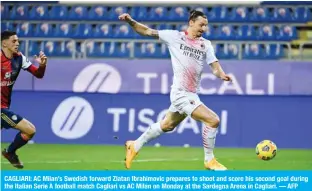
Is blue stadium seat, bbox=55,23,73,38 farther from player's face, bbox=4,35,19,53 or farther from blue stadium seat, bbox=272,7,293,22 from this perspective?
player's face, bbox=4,35,19,53

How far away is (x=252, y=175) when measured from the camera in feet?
31.1

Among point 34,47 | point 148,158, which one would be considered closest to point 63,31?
point 34,47

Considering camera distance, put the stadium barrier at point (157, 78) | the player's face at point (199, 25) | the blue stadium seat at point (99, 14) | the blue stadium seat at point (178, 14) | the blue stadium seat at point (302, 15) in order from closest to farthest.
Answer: the player's face at point (199, 25)
the stadium barrier at point (157, 78)
the blue stadium seat at point (178, 14)
the blue stadium seat at point (302, 15)
the blue stadium seat at point (99, 14)

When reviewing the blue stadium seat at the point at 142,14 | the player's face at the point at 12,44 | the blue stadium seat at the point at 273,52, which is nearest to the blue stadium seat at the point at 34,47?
the blue stadium seat at the point at 142,14

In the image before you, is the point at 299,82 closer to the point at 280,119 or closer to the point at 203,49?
the point at 280,119

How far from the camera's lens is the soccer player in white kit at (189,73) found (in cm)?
1109

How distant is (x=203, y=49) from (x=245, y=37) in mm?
11957

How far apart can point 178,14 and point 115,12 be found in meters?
2.04

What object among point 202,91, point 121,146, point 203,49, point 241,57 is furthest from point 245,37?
point 203,49

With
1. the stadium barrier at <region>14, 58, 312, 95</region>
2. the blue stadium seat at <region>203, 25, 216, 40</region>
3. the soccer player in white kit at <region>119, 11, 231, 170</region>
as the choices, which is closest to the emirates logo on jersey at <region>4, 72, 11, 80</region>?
the soccer player in white kit at <region>119, 11, 231, 170</region>

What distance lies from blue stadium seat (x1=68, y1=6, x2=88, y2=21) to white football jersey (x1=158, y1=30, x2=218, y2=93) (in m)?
13.1

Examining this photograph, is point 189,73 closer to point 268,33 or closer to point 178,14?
point 268,33

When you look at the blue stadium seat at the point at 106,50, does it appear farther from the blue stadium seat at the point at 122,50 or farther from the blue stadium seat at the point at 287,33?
the blue stadium seat at the point at 287,33

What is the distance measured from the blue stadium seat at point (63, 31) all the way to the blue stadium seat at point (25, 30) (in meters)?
0.82
